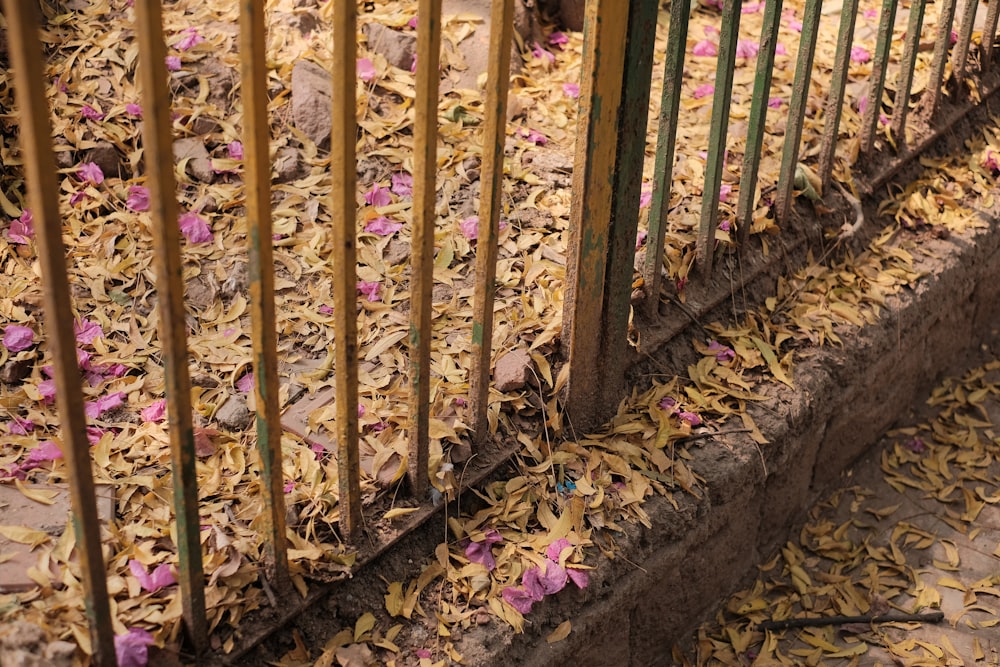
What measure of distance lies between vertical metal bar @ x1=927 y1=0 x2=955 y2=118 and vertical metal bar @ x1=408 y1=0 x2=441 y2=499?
1.90 meters

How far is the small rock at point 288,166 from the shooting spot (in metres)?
2.61

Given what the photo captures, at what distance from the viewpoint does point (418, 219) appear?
1.58 metres

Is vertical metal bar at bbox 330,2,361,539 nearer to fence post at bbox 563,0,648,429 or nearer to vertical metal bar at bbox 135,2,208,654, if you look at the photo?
vertical metal bar at bbox 135,2,208,654

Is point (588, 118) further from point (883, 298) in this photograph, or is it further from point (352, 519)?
point (883, 298)

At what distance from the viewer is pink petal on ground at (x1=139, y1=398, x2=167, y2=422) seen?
6.52 feet

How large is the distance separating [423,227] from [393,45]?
4.73ft

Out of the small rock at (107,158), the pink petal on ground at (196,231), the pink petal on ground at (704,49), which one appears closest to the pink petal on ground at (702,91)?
the pink petal on ground at (704,49)

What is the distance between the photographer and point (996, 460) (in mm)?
2834

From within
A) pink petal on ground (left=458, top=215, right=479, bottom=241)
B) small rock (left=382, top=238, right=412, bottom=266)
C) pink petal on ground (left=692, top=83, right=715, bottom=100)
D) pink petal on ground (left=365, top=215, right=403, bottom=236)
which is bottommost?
small rock (left=382, top=238, right=412, bottom=266)

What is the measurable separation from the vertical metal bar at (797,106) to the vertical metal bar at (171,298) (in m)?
1.55

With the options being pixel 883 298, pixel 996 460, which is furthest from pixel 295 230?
pixel 996 460

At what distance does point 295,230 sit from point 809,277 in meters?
1.27

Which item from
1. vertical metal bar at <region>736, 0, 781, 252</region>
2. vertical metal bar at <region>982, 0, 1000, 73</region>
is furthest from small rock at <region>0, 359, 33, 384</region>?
vertical metal bar at <region>982, 0, 1000, 73</region>

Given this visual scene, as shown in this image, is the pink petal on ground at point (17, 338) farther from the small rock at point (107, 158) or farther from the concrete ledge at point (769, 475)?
the concrete ledge at point (769, 475)
